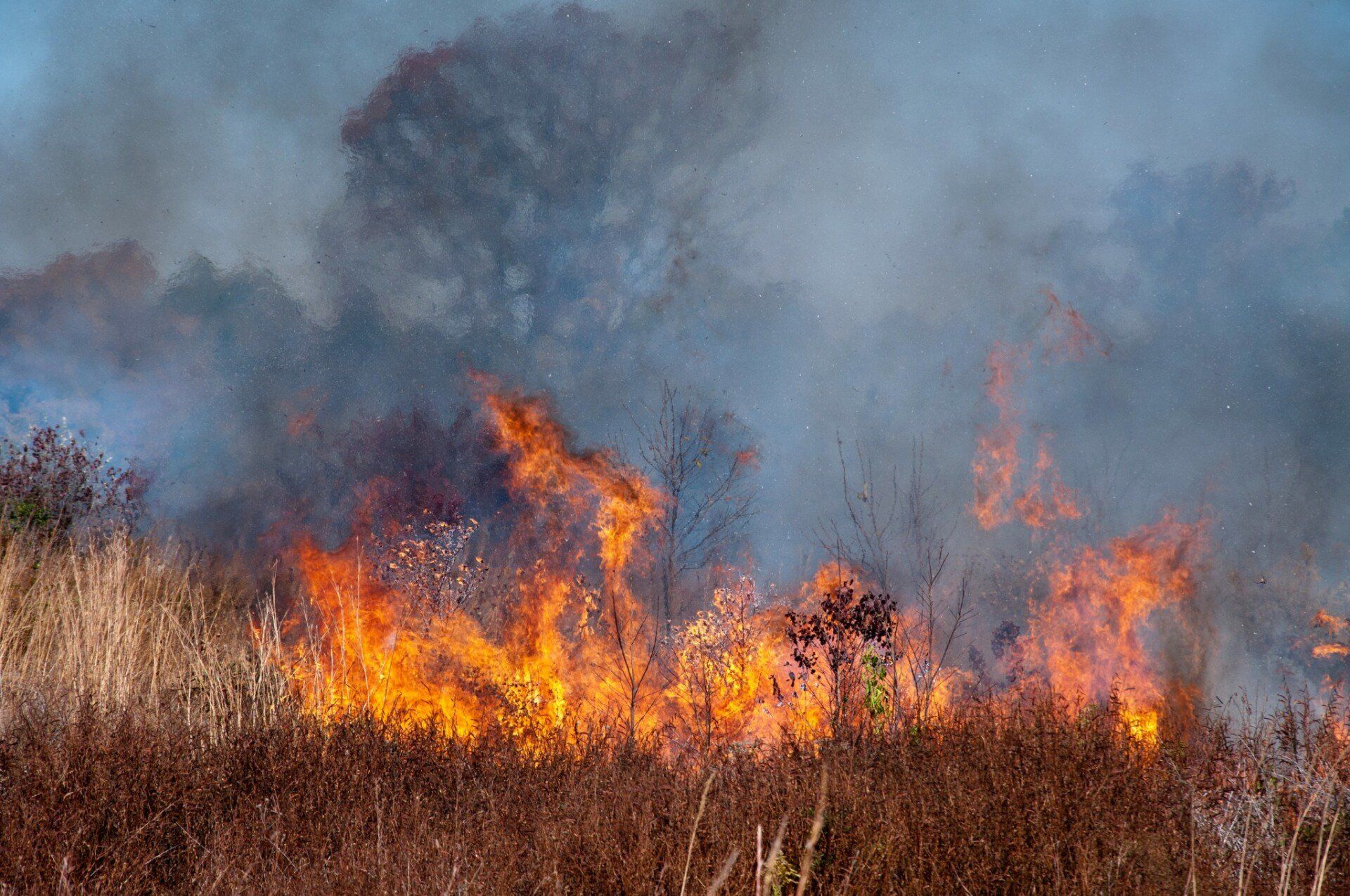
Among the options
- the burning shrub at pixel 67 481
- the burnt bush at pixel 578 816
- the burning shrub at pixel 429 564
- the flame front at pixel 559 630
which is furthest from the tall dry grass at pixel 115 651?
the burning shrub at pixel 429 564

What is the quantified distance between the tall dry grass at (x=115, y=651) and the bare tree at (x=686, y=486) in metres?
4.56

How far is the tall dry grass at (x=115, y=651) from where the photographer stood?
5.56 meters

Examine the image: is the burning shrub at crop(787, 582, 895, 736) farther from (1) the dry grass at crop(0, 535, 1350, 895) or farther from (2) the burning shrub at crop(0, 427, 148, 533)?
(2) the burning shrub at crop(0, 427, 148, 533)

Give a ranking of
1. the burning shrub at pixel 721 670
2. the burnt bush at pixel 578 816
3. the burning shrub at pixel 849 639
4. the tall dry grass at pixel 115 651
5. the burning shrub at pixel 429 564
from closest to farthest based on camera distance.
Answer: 1. the burnt bush at pixel 578 816
2. the tall dry grass at pixel 115 651
3. the burning shrub at pixel 849 639
4. the burning shrub at pixel 721 670
5. the burning shrub at pixel 429 564

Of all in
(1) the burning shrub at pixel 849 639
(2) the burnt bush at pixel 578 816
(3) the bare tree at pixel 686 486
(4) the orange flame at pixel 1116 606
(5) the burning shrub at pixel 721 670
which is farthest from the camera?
(4) the orange flame at pixel 1116 606

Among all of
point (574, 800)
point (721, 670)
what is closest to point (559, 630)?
point (721, 670)

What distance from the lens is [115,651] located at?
19.7ft

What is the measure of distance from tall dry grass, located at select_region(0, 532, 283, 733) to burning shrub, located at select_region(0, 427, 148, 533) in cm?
271

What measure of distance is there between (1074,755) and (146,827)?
4.54 metres

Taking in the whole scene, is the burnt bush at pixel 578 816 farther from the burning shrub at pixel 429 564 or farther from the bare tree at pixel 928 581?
the burning shrub at pixel 429 564

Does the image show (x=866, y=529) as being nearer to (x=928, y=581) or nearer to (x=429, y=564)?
(x=928, y=581)

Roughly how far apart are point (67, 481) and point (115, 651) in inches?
234

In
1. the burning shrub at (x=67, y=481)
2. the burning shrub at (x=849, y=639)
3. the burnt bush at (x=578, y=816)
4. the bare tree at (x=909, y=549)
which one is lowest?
the burnt bush at (x=578, y=816)

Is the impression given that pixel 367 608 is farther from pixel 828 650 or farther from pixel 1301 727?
pixel 1301 727
